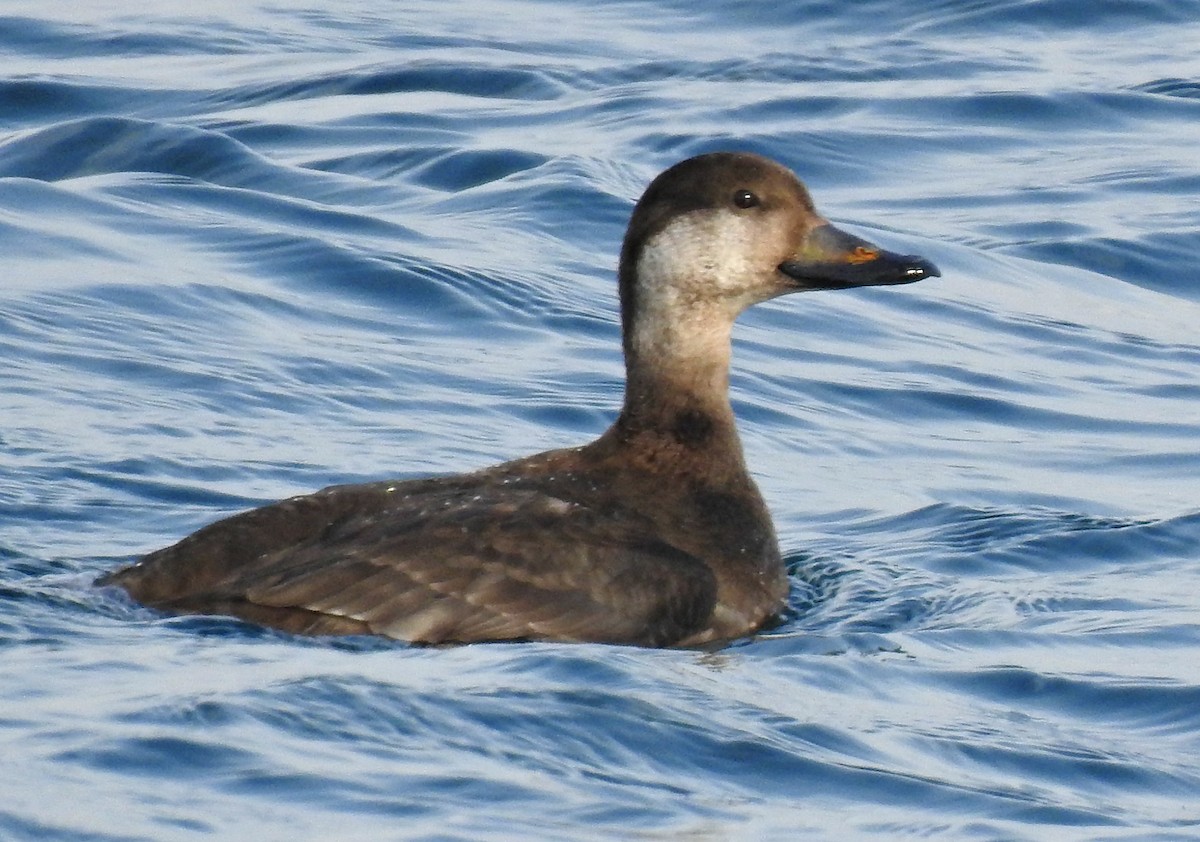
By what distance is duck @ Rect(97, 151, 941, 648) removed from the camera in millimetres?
6480

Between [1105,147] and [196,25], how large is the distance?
6090 mm

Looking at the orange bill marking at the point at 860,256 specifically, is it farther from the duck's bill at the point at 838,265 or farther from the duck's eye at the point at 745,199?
the duck's eye at the point at 745,199

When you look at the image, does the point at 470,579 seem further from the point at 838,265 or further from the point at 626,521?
the point at 838,265

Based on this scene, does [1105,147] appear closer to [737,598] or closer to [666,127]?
[666,127]

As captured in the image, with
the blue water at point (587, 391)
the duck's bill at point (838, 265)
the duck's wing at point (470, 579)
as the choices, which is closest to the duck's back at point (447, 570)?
the duck's wing at point (470, 579)

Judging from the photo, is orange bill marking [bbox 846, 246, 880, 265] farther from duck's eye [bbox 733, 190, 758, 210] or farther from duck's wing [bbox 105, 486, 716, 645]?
duck's wing [bbox 105, 486, 716, 645]

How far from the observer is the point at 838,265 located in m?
7.62

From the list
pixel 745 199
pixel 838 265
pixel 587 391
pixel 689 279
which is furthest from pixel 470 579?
pixel 587 391

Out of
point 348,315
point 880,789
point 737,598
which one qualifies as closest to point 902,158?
point 348,315

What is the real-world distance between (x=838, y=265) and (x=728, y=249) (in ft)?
1.19

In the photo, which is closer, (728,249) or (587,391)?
(728,249)

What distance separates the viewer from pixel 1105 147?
1482 centimetres

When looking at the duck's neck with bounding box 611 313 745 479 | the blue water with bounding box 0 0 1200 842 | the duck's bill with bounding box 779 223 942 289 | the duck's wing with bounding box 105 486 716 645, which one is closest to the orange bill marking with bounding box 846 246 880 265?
the duck's bill with bounding box 779 223 942 289

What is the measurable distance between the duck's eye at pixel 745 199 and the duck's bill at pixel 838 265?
210 mm
